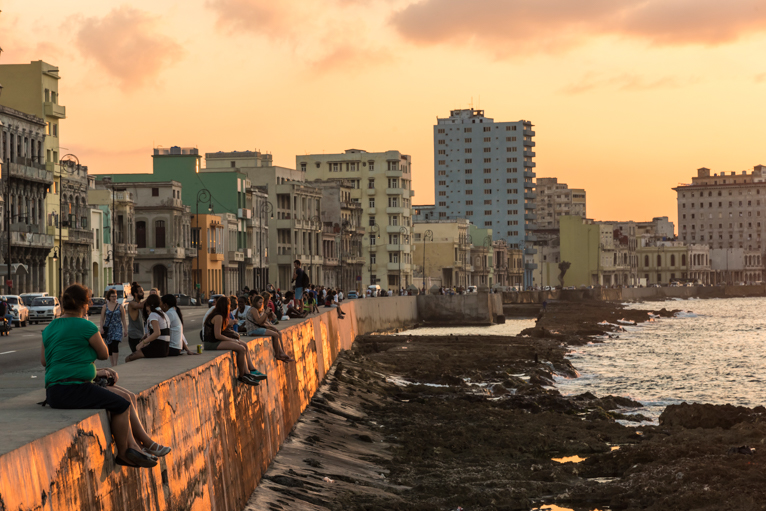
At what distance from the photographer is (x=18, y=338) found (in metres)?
35.3

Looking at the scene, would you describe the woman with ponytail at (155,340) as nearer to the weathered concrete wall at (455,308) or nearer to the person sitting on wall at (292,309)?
the person sitting on wall at (292,309)

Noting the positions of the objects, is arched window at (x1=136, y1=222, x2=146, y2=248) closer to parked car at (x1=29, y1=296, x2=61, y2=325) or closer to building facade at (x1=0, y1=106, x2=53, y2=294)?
building facade at (x1=0, y1=106, x2=53, y2=294)

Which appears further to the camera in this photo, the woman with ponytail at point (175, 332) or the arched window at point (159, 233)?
the arched window at point (159, 233)

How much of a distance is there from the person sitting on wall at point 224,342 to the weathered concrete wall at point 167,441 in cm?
26

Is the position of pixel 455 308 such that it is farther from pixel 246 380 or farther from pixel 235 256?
pixel 246 380

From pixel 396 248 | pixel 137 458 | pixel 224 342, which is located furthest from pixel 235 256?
pixel 137 458

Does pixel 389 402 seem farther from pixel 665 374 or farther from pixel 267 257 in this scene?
pixel 267 257

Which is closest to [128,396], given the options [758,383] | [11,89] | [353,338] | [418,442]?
[418,442]

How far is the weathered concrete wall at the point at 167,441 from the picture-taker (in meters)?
7.38

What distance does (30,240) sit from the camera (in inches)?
2687

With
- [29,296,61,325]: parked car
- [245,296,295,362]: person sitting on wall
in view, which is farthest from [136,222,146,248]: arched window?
[245,296,295,362]: person sitting on wall

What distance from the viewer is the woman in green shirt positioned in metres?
8.73

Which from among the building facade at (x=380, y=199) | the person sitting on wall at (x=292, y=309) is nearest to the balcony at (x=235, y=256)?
the building facade at (x=380, y=199)

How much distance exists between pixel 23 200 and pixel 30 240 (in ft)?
11.1
